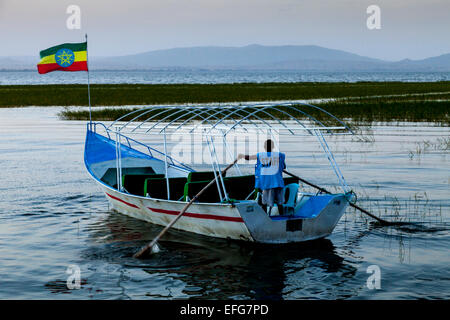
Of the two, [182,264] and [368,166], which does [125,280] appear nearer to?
[182,264]

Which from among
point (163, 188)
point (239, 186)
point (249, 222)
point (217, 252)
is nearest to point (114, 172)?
point (163, 188)

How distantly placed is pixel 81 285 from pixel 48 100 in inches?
2138

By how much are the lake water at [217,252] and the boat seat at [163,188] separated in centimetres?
90

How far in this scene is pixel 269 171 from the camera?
476 inches

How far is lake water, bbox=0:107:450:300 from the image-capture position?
31.7 feet

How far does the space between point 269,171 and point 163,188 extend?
3292 mm

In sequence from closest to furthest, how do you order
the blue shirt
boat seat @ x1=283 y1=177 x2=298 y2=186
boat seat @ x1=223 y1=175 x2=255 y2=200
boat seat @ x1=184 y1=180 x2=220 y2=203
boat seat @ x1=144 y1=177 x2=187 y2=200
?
the blue shirt → boat seat @ x1=184 y1=180 x2=220 y2=203 → boat seat @ x1=223 y1=175 x2=255 y2=200 → boat seat @ x1=283 y1=177 x2=298 y2=186 → boat seat @ x1=144 y1=177 x2=187 y2=200

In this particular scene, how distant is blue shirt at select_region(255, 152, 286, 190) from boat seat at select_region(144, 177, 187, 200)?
2871mm

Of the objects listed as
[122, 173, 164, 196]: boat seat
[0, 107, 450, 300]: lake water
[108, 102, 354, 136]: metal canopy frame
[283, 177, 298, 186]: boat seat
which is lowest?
[0, 107, 450, 300]: lake water

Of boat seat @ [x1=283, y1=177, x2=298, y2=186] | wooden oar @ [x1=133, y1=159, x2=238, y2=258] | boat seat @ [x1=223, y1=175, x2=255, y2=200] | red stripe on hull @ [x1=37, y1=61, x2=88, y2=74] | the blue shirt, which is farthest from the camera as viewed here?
red stripe on hull @ [x1=37, y1=61, x2=88, y2=74]

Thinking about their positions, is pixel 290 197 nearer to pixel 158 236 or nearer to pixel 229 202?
pixel 229 202

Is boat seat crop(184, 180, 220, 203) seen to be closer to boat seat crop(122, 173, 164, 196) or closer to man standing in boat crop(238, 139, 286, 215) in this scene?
man standing in boat crop(238, 139, 286, 215)

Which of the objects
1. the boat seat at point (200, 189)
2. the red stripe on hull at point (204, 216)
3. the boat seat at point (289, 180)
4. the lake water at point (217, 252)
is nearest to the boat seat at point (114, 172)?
the lake water at point (217, 252)

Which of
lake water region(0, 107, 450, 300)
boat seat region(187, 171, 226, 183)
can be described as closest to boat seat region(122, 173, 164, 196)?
lake water region(0, 107, 450, 300)
